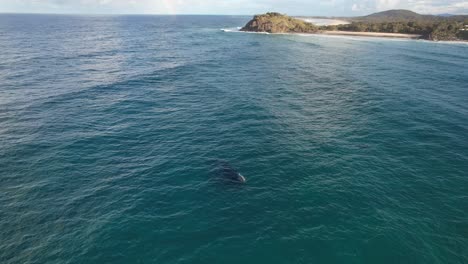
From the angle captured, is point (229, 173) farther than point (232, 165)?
No

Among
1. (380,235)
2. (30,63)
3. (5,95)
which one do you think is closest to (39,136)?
(5,95)

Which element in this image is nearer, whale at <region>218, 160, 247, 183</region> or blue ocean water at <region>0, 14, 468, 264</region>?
blue ocean water at <region>0, 14, 468, 264</region>

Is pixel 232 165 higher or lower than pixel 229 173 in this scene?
higher

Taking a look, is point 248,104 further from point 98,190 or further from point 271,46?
point 271,46
